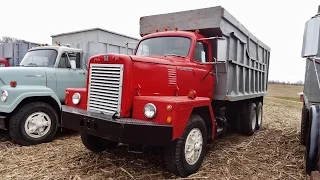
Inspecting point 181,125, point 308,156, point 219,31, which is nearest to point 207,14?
point 219,31

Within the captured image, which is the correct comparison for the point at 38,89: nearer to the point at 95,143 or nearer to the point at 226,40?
the point at 95,143

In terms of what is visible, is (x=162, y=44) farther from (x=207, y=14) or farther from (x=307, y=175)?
(x=307, y=175)

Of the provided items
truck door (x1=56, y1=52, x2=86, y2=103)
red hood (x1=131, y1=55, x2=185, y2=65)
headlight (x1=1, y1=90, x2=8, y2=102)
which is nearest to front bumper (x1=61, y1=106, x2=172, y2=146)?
red hood (x1=131, y1=55, x2=185, y2=65)

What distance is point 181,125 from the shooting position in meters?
3.87

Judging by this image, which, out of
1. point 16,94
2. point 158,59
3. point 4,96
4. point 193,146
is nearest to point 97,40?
point 16,94

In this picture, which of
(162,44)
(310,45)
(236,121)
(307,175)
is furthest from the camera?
(236,121)

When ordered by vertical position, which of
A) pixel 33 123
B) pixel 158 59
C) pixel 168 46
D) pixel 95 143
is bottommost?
pixel 95 143

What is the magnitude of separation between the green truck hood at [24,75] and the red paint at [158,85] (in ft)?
6.35

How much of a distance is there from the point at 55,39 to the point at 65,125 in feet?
22.7

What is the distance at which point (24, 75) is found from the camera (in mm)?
6309

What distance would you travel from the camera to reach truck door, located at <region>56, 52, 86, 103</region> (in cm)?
695

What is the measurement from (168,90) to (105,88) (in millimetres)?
1060

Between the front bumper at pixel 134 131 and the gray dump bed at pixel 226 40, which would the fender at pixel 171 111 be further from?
the gray dump bed at pixel 226 40

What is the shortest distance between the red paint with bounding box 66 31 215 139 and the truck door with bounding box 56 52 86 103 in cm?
214
